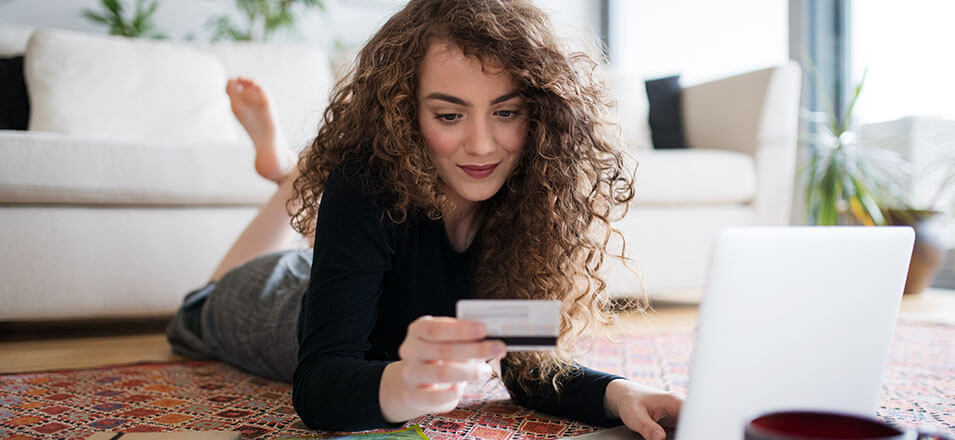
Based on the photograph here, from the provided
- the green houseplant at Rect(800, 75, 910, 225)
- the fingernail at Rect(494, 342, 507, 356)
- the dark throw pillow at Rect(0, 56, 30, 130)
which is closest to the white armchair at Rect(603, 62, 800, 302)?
the green houseplant at Rect(800, 75, 910, 225)

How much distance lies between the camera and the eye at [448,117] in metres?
0.96

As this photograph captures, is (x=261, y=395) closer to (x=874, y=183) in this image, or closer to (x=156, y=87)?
(x=156, y=87)

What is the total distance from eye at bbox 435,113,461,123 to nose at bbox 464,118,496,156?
29 millimetres

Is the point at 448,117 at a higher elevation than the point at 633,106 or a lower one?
lower

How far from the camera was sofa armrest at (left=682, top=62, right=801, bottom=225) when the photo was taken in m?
2.58

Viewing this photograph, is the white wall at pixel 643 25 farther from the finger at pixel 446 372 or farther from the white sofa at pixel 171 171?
the finger at pixel 446 372

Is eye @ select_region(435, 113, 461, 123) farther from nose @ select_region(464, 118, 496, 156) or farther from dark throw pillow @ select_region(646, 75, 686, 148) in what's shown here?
dark throw pillow @ select_region(646, 75, 686, 148)

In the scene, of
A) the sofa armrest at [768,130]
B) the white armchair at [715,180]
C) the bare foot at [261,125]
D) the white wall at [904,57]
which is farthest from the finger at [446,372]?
the white wall at [904,57]

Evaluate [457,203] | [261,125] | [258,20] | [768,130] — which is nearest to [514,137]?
[457,203]

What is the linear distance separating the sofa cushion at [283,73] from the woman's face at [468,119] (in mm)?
1909

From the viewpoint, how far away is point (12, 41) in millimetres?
2535

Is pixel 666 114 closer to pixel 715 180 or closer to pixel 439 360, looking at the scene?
pixel 715 180

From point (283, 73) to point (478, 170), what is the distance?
213 cm

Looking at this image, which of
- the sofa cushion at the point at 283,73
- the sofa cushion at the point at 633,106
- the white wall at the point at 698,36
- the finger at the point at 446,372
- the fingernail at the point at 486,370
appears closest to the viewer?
the finger at the point at 446,372
